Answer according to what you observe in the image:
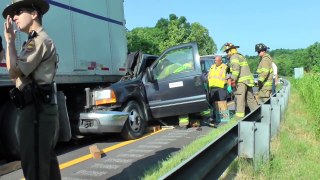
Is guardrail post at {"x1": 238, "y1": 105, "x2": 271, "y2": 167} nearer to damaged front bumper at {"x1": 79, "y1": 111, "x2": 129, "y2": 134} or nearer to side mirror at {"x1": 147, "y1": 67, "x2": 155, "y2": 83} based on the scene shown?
damaged front bumper at {"x1": 79, "y1": 111, "x2": 129, "y2": 134}

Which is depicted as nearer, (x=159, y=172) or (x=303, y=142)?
(x=159, y=172)

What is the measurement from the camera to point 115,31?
A: 921 cm

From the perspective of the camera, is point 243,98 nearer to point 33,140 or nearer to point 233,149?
point 233,149

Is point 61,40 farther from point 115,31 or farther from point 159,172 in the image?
point 159,172

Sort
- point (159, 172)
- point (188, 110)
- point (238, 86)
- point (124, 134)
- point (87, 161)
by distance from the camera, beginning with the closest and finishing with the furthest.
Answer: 1. point (159, 172)
2. point (87, 161)
3. point (124, 134)
4. point (188, 110)
5. point (238, 86)

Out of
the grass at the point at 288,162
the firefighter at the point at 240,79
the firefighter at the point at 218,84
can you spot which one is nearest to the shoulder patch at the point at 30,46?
the grass at the point at 288,162

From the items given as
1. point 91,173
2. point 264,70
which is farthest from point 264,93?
point 91,173

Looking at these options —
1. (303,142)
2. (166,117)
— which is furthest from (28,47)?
(166,117)

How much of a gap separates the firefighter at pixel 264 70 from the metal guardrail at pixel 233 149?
472 cm

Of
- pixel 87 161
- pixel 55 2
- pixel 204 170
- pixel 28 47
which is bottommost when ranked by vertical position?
pixel 87 161

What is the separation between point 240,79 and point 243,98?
0.44m

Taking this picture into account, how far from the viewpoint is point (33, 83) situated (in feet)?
11.3

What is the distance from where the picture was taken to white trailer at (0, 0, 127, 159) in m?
6.24

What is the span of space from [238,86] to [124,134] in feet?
10.1
